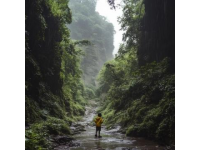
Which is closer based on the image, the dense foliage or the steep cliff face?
the dense foliage

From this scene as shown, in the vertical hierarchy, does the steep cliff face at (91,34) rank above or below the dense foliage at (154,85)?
above

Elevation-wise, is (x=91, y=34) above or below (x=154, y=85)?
above

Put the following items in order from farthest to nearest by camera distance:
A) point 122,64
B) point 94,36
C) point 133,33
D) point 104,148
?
1. point 94,36
2. point 122,64
3. point 133,33
4. point 104,148

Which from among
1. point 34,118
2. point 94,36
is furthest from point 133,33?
point 94,36

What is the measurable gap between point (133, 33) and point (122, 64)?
7153 millimetres

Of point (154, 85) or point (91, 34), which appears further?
point (91, 34)

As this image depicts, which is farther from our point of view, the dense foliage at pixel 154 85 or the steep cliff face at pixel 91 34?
the steep cliff face at pixel 91 34

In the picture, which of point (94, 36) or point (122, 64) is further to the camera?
point (94, 36)

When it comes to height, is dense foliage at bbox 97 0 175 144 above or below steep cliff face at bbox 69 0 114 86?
below
